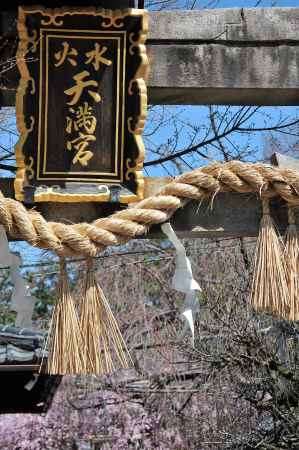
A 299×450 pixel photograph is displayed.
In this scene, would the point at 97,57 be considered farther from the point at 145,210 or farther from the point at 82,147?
the point at 145,210

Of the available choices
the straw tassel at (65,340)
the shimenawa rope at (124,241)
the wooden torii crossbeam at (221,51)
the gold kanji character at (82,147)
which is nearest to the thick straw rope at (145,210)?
the shimenawa rope at (124,241)

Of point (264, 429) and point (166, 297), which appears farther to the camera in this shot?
point (166, 297)

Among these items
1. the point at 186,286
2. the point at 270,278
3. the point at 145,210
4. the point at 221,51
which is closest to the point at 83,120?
the point at 145,210

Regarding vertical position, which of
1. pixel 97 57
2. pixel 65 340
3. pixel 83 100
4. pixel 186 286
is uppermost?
pixel 97 57

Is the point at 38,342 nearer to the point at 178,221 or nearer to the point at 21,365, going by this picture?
the point at 21,365

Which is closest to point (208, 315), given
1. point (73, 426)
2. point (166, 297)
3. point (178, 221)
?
point (166, 297)

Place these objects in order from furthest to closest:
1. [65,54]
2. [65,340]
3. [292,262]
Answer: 1. [65,54]
2. [292,262]
3. [65,340]

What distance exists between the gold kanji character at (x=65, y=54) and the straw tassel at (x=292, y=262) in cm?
Result: 85

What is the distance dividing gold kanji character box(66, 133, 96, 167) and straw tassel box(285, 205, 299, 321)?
0.67m

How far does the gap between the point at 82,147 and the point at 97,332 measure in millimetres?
612

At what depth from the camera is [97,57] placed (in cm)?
246

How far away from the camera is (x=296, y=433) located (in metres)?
5.32

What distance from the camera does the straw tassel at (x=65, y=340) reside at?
2184mm

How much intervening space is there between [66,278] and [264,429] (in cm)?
395
